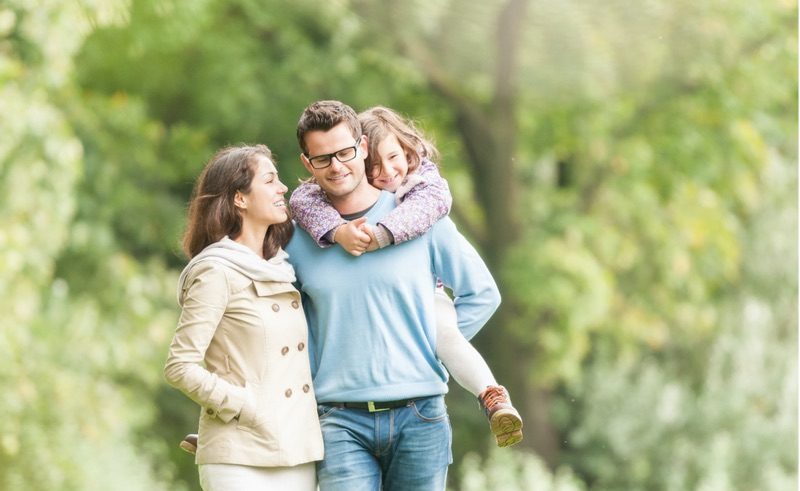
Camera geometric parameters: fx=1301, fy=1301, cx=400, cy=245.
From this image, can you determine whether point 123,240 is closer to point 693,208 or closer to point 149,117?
point 149,117

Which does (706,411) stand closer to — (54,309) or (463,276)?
(54,309)

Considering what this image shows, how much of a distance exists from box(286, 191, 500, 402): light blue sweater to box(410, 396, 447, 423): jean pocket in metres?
0.03

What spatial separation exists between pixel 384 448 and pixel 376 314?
31 cm

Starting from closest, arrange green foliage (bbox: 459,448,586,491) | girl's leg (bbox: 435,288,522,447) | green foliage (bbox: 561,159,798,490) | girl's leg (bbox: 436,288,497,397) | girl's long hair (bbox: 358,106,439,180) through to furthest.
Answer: girl's leg (bbox: 435,288,522,447) → girl's leg (bbox: 436,288,497,397) → girl's long hair (bbox: 358,106,439,180) → green foliage (bbox: 459,448,586,491) → green foliage (bbox: 561,159,798,490)

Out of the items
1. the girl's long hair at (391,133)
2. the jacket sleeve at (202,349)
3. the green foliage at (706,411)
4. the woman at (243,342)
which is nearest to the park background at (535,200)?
the green foliage at (706,411)

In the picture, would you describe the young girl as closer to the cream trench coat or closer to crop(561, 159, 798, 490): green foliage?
the cream trench coat

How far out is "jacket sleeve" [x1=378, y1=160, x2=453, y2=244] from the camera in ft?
9.72

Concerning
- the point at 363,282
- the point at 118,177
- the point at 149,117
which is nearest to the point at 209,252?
the point at 363,282

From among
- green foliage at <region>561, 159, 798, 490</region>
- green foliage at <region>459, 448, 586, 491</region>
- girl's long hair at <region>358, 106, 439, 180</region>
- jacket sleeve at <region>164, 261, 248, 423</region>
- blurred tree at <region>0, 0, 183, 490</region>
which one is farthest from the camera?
green foliage at <region>561, 159, 798, 490</region>

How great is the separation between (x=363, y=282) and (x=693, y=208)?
8.12 metres

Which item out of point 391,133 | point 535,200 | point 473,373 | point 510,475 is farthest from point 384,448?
point 535,200

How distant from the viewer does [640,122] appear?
34.3ft

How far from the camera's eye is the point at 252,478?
9.31ft

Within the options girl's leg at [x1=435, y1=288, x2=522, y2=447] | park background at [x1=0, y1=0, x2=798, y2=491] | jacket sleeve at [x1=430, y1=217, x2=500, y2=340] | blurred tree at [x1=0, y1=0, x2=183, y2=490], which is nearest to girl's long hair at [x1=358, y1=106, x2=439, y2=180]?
jacket sleeve at [x1=430, y1=217, x2=500, y2=340]
